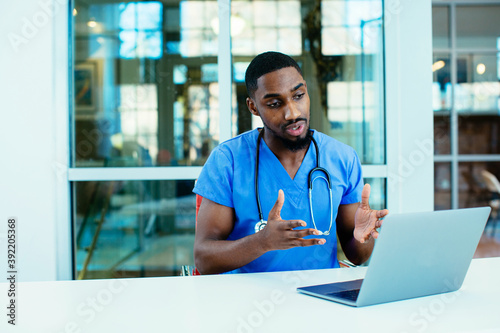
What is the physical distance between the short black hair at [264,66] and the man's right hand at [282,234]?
516 millimetres

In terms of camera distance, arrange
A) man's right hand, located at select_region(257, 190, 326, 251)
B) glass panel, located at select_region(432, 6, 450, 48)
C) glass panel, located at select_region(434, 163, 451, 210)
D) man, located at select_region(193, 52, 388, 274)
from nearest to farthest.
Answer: man's right hand, located at select_region(257, 190, 326, 251) → man, located at select_region(193, 52, 388, 274) → glass panel, located at select_region(432, 6, 450, 48) → glass panel, located at select_region(434, 163, 451, 210)

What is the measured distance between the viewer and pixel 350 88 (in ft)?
10.4

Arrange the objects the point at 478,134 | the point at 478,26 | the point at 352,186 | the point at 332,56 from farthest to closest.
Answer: the point at 478,134, the point at 478,26, the point at 332,56, the point at 352,186

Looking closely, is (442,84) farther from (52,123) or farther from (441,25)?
→ (52,123)

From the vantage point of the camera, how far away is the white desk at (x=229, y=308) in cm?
76

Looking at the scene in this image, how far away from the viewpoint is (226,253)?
125 cm

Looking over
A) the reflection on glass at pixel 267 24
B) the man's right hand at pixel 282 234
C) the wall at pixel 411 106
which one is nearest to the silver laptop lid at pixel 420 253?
the man's right hand at pixel 282 234

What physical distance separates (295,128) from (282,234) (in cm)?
44

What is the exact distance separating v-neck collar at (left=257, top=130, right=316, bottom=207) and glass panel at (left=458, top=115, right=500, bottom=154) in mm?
3787

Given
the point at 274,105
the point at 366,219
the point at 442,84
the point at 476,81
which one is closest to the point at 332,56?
the point at 442,84

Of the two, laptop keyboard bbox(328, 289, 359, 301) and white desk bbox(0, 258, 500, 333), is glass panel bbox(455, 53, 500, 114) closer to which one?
white desk bbox(0, 258, 500, 333)

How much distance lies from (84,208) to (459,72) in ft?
12.1

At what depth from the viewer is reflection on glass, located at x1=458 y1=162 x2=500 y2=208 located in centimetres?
463

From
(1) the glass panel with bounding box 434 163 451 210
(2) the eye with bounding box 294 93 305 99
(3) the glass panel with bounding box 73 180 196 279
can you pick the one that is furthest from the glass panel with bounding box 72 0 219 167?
(2) the eye with bounding box 294 93 305 99
